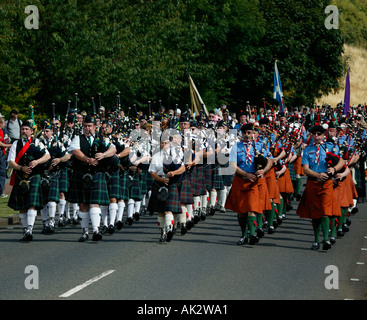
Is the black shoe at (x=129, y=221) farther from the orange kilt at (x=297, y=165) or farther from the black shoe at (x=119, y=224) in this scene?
the orange kilt at (x=297, y=165)

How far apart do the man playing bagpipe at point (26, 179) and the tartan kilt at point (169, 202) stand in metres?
1.72

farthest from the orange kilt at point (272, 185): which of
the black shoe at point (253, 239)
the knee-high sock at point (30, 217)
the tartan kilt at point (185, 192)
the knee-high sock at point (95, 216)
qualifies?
the knee-high sock at point (30, 217)

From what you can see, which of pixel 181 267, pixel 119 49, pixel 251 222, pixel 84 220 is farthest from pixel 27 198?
pixel 119 49

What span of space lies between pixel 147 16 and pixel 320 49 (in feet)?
77.1

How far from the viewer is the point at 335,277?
10.0 metres

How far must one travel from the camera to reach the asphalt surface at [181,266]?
8.97m

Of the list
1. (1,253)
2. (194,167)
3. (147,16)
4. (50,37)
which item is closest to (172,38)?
(147,16)

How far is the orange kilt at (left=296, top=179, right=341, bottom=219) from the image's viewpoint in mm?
12221

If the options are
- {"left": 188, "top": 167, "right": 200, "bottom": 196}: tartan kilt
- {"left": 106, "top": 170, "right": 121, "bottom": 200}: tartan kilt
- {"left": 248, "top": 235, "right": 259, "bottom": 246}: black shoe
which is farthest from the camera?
{"left": 188, "top": 167, "right": 200, "bottom": 196}: tartan kilt

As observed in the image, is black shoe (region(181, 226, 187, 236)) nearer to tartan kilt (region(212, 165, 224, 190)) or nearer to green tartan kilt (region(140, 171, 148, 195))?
green tartan kilt (region(140, 171, 148, 195))

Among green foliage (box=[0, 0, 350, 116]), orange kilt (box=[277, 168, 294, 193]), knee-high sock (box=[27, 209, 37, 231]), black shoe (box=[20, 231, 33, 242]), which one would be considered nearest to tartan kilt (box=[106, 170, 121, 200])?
knee-high sock (box=[27, 209, 37, 231])

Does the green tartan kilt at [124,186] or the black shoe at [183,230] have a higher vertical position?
the green tartan kilt at [124,186]

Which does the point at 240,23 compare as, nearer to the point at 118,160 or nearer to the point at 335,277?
the point at 118,160

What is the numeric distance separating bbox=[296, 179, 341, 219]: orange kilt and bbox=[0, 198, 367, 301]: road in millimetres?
535
